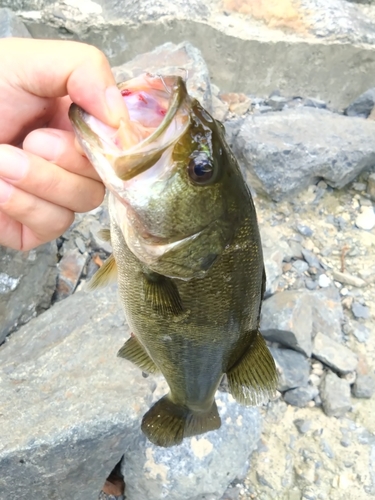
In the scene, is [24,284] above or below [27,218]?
below

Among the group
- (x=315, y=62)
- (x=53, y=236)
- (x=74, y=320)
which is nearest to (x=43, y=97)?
(x=53, y=236)

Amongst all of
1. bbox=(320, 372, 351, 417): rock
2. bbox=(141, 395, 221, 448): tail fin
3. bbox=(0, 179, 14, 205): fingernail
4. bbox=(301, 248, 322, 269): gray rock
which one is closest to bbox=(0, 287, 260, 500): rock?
bbox=(141, 395, 221, 448): tail fin

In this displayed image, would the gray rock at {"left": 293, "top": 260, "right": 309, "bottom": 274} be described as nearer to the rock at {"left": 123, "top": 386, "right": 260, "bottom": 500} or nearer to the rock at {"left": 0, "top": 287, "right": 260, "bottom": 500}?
the rock at {"left": 0, "top": 287, "right": 260, "bottom": 500}

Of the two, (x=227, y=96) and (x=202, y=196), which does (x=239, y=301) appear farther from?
(x=227, y=96)

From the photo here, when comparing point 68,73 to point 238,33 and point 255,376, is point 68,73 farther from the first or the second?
point 238,33

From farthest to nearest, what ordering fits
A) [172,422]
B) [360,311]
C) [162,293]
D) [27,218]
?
[360,311] → [172,422] → [27,218] → [162,293]

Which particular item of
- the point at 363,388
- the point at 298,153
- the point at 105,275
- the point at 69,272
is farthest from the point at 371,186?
the point at 105,275

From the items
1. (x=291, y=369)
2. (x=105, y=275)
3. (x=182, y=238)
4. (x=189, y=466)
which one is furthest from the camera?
(x=291, y=369)
